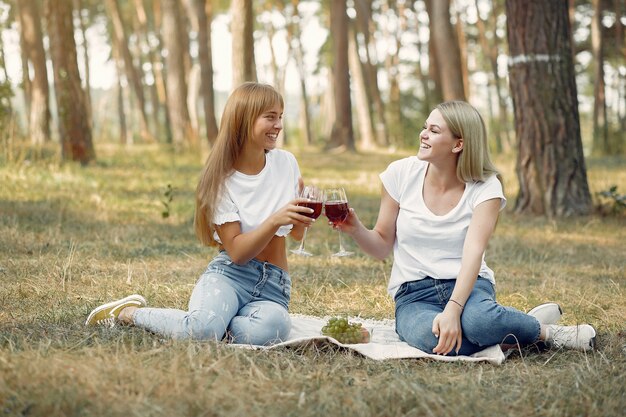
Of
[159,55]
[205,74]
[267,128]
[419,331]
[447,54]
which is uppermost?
[159,55]

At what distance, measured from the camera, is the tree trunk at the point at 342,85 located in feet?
63.1

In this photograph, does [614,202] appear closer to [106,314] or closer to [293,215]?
[293,215]

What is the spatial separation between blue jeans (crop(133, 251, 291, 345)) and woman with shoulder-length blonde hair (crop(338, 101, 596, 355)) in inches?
20.3

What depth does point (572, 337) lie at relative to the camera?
3.88 metres

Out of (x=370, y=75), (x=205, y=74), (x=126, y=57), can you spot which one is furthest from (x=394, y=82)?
(x=205, y=74)

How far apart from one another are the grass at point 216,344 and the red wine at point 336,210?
60 centimetres

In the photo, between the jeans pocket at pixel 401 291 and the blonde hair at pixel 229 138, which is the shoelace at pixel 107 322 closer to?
the blonde hair at pixel 229 138

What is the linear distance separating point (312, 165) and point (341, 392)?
1242cm

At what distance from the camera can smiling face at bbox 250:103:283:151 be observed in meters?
3.98

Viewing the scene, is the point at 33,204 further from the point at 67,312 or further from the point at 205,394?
the point at 205,394

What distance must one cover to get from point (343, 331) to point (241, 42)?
26.8 ft

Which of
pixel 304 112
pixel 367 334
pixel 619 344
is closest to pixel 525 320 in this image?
pixel 619 344

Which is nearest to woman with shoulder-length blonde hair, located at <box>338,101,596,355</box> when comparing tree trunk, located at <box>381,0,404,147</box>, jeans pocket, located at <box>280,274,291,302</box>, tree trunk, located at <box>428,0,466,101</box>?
jeans pocket, located at <box>280,274,291,302</box>

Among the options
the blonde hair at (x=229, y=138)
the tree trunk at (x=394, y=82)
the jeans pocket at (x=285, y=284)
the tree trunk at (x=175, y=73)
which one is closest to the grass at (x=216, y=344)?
the jeans pocket at (x=285, y=284)
